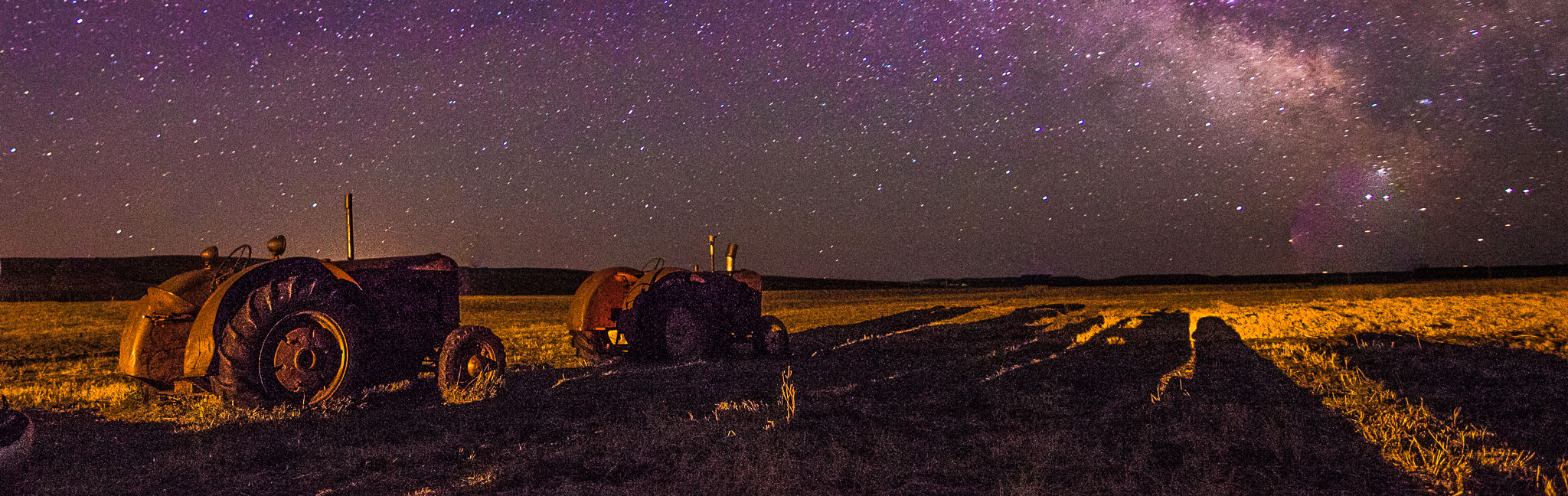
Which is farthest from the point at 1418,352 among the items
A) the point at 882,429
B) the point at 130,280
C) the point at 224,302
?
the point at 130,280

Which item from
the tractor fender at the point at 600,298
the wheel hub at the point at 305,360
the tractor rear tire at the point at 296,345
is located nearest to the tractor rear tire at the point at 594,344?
the tractor fender at the point at 600,298

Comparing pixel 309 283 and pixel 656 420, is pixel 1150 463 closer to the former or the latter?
pixel 656 420

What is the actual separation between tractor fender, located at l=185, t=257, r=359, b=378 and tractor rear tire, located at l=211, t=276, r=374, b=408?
94mm

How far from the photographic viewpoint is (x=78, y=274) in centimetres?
6119

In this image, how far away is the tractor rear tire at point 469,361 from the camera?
8281 millimetres

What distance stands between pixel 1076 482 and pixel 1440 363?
8.45 meters

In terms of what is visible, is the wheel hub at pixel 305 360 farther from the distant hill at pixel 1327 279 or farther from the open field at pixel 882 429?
the distant hill at pixel 1327 279

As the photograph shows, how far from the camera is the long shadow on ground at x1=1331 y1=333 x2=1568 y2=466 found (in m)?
6.39

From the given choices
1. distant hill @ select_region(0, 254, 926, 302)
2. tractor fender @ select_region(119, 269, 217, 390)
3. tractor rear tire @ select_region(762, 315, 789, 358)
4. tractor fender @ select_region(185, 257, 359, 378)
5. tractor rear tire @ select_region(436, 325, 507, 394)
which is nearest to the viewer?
tractor fender @ select_region(185, 257, 359, 378)

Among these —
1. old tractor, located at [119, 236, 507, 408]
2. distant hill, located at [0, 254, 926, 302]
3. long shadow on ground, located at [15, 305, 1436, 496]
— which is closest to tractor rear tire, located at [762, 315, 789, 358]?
long shadow on ground, located at [15, 305, 1436, 496]

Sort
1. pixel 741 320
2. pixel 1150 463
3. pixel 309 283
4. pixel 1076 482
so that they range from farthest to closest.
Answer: pixel 741 320, pixel 309 283, pixel 1150 463, pixel 1076 482

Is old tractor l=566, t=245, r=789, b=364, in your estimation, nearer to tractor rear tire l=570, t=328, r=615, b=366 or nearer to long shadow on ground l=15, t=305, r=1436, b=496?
tractor rear tire l=570, t=328, r=615, b=366

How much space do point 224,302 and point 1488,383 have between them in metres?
12.7

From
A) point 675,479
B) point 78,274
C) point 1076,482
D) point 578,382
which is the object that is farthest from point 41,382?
point 78,274
